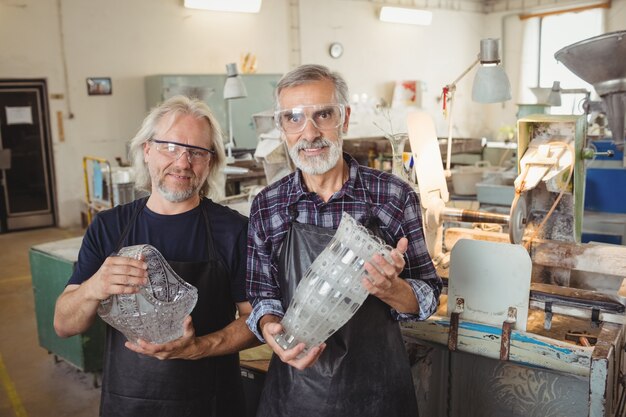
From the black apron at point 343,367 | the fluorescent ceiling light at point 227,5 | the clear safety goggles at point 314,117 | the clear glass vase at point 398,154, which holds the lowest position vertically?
the black apron at point 343,367

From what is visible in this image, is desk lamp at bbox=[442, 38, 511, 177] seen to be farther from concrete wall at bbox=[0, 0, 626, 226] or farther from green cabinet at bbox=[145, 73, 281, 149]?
concrete wall at bbox=[0, 0, 626, 226]

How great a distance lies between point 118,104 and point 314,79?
6.66m

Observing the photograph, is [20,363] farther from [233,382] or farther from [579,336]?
[579,336]

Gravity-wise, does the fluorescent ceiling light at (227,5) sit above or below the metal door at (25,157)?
above

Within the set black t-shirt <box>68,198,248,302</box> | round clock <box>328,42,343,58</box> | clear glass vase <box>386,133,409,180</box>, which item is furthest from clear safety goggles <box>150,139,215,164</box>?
round clock <box>328,42,343,58</box>

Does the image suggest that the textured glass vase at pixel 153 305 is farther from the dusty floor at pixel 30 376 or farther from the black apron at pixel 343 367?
the dusty floor at pixel 30 376

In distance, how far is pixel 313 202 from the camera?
4.98 feet

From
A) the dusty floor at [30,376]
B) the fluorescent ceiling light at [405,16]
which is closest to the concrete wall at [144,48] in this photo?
the fluorescent ceiling light at [405,16]

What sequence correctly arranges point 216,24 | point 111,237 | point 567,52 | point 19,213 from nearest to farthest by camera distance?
point 111,237, point 567,52, point 19,213, point 216,24

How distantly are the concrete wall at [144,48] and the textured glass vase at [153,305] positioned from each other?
6.33 meters

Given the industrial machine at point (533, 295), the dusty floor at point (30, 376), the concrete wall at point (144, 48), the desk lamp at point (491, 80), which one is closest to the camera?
the industrial machine at point (533, 295)

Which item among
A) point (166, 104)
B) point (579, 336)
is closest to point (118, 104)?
point (166, 104)

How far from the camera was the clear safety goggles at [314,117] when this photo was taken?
1485 millimetres

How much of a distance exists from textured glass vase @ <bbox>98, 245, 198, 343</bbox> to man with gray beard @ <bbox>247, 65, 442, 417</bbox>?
0.59ft
